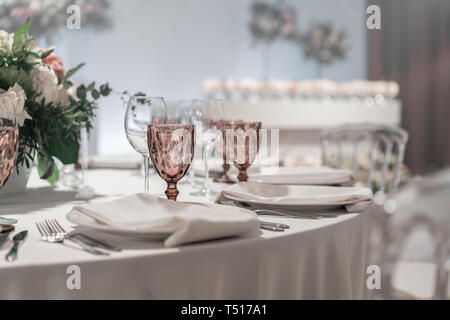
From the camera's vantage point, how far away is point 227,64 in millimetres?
7441

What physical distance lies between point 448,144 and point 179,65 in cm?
388

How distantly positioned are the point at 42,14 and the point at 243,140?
4.12m

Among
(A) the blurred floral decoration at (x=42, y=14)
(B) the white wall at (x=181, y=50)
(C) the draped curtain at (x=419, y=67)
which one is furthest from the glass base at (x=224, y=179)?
(C) the draped curtain at (x=419, y=67)

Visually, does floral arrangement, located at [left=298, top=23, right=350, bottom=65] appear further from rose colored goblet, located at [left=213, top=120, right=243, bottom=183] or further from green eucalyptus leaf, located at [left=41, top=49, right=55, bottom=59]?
green eucalyptus leaf, located at [left=41, top=49, right=55, bottom=59]

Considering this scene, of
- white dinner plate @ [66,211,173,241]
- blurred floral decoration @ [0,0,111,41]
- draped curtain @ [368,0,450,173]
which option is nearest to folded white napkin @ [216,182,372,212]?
white dinner plate @ [66,211,173,241]

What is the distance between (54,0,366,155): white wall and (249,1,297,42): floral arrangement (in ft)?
0.92

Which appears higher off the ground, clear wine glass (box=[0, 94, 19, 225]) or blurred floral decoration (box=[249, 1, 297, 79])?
blurred floral decoration (box=[249, 1, 297, 79])

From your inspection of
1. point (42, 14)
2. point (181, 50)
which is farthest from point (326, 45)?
point (42, 14)

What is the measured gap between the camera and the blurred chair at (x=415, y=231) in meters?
1.06

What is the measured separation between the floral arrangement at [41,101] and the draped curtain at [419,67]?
21.7 feet

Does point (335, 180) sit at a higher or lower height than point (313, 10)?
lower

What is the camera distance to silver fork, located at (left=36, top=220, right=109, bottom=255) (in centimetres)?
65

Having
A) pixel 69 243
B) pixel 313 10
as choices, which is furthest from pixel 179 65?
pixel 69 243

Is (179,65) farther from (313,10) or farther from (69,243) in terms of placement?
(69,243)
